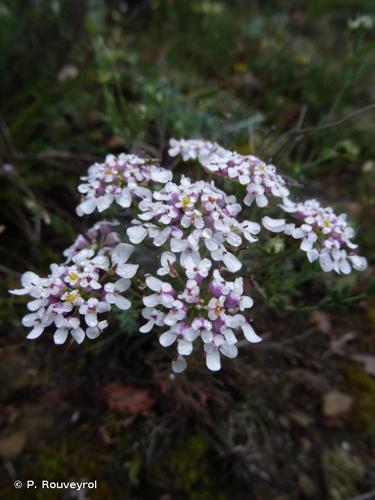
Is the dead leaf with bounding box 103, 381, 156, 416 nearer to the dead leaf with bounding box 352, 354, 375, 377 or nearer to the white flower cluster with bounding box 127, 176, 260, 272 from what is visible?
the white flower cluster with bounding box 127, 176, 260, 272

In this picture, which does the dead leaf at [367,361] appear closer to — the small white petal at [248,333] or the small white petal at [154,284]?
the small white petal at [248,333]


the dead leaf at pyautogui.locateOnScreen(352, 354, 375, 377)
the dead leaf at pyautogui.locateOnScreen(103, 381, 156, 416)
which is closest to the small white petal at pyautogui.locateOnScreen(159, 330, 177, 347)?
the dead leaf at pyautogui.locateOnScreen(103, 381, 156, 416)

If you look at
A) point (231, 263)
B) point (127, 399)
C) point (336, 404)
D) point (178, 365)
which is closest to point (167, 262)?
point (231, 263)

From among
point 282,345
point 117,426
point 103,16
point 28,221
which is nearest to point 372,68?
point 103,16

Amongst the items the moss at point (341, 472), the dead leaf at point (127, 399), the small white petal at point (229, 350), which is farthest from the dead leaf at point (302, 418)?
the small white petal at point (229, 350)

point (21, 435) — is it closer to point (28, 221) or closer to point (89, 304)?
point (89, 304)

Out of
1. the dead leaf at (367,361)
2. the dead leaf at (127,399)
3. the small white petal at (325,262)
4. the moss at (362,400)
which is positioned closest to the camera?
the small white petal at (325,262)

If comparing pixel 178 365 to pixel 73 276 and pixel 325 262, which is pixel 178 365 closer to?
pixel 73 276
